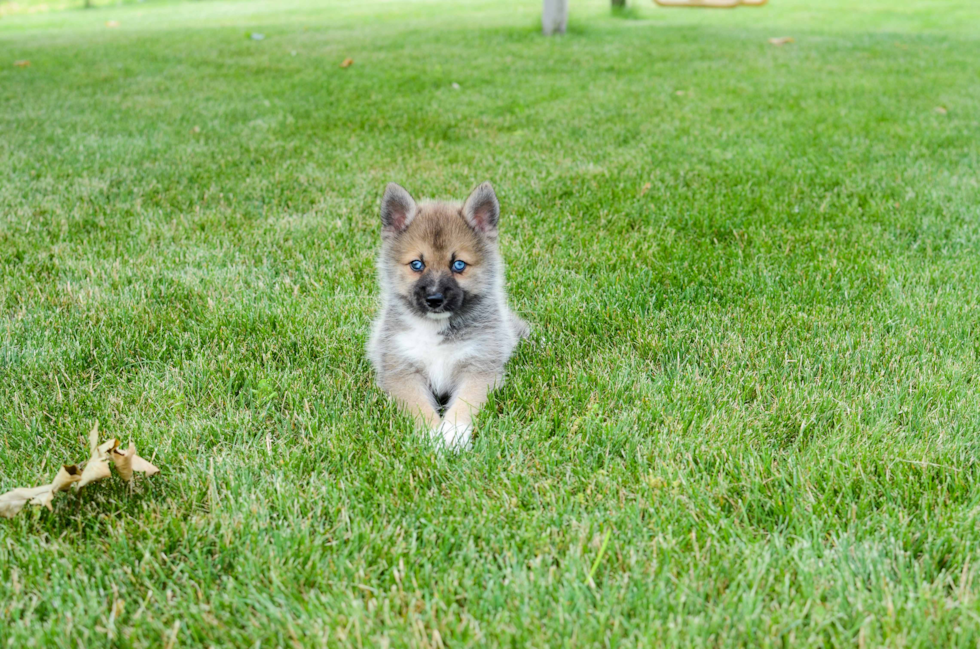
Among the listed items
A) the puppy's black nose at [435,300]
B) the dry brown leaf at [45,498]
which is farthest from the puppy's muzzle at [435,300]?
the dry brown leaf at [45,498]

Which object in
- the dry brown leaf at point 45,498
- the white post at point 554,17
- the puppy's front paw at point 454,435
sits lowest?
the puppy's front paw at point 454,435

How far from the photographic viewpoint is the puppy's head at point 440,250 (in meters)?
3.24

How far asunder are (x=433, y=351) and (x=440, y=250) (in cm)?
45

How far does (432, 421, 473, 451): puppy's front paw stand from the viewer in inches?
106

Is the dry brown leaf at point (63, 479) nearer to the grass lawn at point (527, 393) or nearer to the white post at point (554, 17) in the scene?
the grass lawn at point (527, 393)

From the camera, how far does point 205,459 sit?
2.59 metres

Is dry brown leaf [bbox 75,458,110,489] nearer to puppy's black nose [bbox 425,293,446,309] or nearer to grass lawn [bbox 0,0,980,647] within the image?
grass lawn [bbox 0,0,980,647]

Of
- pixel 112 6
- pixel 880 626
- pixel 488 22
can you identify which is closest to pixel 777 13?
pixel 488 22

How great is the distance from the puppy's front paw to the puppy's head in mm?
560

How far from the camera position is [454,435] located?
108 inches

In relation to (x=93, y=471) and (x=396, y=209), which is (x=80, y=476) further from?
(x=396, y=209)

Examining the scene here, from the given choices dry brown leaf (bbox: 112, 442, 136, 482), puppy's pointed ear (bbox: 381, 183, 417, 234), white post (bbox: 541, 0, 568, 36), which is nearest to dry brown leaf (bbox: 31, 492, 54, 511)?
dry brown leaf (bbox: 112, 442, 136, 482)

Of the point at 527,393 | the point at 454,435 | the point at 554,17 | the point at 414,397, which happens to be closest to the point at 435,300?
the point at 414,397

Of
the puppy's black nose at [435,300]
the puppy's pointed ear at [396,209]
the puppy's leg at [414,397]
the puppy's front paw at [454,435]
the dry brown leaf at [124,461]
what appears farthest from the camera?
the puppy's pointed ear at [396,209]
